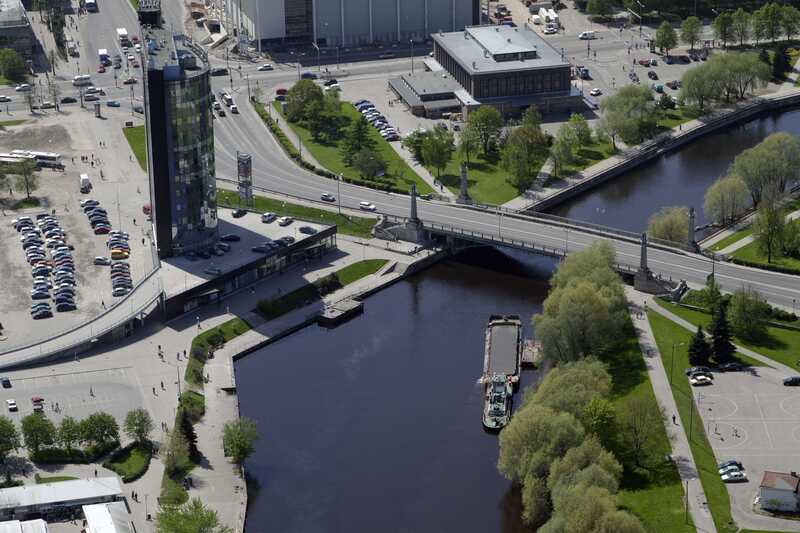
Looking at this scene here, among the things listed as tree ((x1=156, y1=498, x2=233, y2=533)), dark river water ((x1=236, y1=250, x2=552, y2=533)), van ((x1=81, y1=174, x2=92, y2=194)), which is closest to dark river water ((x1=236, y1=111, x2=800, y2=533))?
dark river water ((x1=236, y1=250, x2=552, y2=533))

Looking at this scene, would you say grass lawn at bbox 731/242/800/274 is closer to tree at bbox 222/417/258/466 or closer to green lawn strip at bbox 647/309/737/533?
green lawn strip at bbox 647/309/737/533

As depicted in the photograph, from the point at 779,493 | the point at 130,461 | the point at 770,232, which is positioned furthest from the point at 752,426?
the point at 130,461

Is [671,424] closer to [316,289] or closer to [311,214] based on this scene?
[316,289]

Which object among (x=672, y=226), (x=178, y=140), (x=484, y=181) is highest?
(x=178, y=140)

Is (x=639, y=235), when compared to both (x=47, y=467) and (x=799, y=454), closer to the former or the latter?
(x=799, y=454)

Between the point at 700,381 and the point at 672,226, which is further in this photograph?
the point at 672,226
